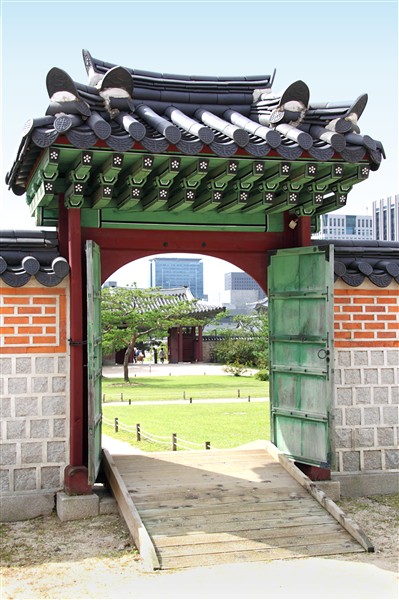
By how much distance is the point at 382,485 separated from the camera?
898cm

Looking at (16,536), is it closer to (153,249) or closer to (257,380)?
(153,249)

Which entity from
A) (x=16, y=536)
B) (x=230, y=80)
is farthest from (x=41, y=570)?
(x=230, y=80)

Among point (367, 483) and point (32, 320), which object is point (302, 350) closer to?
point (367, 483)

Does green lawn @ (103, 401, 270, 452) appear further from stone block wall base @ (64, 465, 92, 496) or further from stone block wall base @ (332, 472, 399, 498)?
stone block wall base @ (64, 465, 92, 496)

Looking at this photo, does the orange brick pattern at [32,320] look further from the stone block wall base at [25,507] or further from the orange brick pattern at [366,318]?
the orange brick pattern at [366,318]

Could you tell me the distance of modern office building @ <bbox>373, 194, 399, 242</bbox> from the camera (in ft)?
254

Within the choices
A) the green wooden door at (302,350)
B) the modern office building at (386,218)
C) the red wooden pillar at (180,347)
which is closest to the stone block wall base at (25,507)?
the green wooden door at (302,350)

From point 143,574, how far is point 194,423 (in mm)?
9672

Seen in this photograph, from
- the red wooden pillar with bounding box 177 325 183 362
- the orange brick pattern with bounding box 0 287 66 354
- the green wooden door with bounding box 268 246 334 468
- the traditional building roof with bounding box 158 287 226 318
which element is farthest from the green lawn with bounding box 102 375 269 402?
the orange brick pattern with bounding box 0 287 66 354

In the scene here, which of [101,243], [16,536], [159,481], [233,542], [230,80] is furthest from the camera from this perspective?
[230,80]

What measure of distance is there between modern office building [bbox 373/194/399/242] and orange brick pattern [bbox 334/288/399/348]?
228 ft

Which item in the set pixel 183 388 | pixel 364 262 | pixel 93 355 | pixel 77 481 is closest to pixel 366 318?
pixel 364 262

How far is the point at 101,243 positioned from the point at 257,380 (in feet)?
66.1

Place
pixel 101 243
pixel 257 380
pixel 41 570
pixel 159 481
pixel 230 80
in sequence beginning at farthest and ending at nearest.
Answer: pixel 257 380 < pixel 230 80 < pixel 101 243 < pixel 159 481 < pixel 41 570
